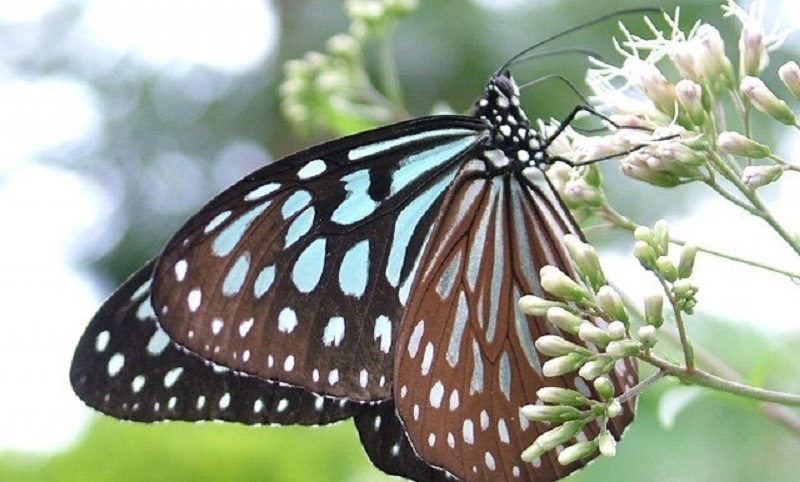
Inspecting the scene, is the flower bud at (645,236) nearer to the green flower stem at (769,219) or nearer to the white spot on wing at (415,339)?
the green flower stem at (769,219)

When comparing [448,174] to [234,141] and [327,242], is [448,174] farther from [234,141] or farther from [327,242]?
[234,141]

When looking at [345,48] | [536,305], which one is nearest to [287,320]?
[536,305]

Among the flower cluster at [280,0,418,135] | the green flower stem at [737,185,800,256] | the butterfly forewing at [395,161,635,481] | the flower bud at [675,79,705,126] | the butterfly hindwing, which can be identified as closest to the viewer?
the green flower stem at [737,185,800,256]

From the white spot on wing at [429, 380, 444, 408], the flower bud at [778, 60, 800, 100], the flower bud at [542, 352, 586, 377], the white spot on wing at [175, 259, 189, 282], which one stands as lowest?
the white spot on wing at [429, 380, 444, 408]

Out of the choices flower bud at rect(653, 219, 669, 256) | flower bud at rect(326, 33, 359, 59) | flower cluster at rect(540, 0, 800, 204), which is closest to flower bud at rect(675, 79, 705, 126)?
flower cluster at rect(540, 0, 800, 204)

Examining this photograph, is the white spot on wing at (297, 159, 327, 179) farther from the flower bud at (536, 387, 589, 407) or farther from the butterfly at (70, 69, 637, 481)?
the flower bud at (536, 387, 589, 407)

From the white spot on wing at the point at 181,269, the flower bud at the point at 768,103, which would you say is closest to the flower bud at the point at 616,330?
the flower bud at the point at 768,103

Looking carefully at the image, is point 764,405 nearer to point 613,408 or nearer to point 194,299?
point 613,408
